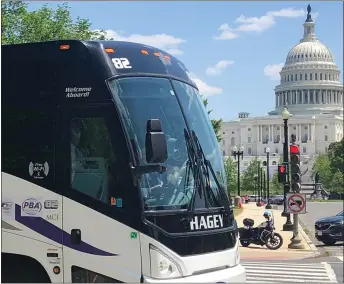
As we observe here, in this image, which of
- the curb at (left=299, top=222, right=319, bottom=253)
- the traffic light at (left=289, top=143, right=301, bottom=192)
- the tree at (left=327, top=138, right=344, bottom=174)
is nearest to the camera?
the traffic light at (left=289, top=143, right=301, bottom=192)

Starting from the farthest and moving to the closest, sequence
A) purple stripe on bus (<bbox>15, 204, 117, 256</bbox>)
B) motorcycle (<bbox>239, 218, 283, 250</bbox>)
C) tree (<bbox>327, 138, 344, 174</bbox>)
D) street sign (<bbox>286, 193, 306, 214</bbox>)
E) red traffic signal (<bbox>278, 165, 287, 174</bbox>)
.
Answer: tree (<bbox>327, 138, 344, 174</bbox>), red traffic signal (<bbox>278, 165, 287, 174</bbox>), motorcycle (<bbox>239, 218, 283, 250</bbox>), street sign (<bbox>286, 193, 306, 214</bbox>), purple stripe on bus (<bbox>15, 204, 117, 256</bbox>)

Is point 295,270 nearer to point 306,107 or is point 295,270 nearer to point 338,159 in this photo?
point 338,159

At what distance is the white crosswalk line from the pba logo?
7507 millimetres

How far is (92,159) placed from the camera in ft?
25.6

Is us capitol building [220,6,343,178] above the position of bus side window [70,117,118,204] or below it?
above

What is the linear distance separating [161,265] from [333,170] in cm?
12484

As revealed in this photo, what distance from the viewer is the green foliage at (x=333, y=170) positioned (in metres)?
120

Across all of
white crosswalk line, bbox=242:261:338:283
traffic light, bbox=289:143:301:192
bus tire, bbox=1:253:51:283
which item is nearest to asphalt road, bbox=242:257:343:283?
white crosswalk line, bbox=242:261:338:283

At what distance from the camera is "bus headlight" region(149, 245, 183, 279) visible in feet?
24.3

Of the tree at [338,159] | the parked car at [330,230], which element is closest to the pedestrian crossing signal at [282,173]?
the parked car at [330,230]

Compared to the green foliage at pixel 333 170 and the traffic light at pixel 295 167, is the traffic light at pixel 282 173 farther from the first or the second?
the green foliage at pixel 333 170

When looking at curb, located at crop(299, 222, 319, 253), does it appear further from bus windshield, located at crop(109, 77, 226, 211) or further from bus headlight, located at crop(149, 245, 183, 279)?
bus headlight, located at crop(149, 245, 183, 279)

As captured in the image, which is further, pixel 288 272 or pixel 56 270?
pixel 288 272

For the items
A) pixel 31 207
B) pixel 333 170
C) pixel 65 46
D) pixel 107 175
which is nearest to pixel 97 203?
pixel 107 175
